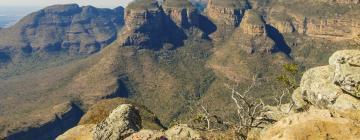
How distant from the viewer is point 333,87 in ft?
109

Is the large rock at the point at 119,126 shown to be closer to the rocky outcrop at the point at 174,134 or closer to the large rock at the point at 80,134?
the rocky outcrop at the point at 174,134

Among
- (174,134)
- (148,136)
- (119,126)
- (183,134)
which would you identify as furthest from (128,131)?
(183,134)

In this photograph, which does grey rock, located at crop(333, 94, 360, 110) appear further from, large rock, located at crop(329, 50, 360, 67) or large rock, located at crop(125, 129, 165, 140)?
large rock, located at crop(125, 129, 165, 140)

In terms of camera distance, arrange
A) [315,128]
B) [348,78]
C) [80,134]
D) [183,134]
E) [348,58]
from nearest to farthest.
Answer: [315,128], [348,78], [348,58], [183,134], [80,134]

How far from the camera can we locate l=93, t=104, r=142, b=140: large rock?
38625 millimetres

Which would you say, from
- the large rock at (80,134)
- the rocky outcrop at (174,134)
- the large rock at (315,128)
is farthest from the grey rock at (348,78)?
the large rock at (80,134)

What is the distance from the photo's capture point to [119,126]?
3903 centimetres

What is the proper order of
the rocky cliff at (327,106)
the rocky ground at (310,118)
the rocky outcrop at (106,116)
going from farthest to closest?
the rocky outcrop at (106,116) → the rocky ground at (310,118) → the rocky cliff at (327,106)

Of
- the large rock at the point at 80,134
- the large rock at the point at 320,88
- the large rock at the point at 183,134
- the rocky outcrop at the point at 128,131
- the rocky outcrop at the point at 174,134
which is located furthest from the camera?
the large rock at the point at 80,134

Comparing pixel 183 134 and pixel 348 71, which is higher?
pixel 348 71

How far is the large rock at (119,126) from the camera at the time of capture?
38.6 meters

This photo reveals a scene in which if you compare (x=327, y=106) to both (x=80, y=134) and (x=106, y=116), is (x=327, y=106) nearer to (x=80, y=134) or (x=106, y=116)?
(x=80, y=134)

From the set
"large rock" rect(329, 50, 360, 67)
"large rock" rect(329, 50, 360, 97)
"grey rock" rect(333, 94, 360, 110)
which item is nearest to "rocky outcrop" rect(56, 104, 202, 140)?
"grey rock" rect(333, 94, 360, 110)

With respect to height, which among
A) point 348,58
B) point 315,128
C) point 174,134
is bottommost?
point 174,134
